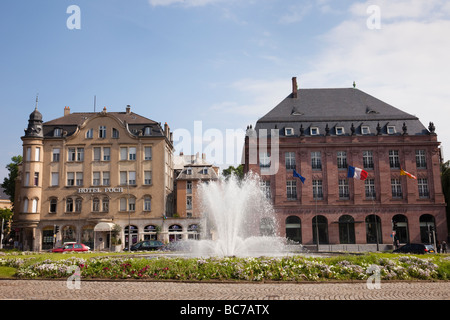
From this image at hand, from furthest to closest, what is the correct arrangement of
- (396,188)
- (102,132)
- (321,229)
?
(102,132) < (396,188) < (321,229)

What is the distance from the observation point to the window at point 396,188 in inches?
2202

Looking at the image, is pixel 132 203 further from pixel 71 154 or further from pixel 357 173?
pixel 357 173

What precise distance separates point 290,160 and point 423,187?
718 inches

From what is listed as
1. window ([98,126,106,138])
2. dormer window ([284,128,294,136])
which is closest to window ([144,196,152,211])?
window ([98,126,106,138])

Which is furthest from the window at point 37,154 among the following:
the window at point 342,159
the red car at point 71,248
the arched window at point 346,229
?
the arched window at point 346,229

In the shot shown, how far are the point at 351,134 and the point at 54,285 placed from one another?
47858 mm

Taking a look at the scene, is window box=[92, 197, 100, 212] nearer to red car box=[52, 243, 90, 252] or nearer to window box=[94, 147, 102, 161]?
window box=[94, 147, 102, 161]

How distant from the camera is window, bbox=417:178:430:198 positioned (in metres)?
55.6

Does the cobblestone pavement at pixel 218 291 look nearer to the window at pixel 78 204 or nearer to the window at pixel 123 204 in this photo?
the window at pixel 123 204

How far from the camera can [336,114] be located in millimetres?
60531

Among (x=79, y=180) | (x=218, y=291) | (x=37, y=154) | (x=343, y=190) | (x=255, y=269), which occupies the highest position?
(x=37, y=154)

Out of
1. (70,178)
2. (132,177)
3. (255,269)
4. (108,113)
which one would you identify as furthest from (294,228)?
(255,269)

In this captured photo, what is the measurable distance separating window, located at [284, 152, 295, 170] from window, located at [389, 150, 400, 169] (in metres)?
13.3
